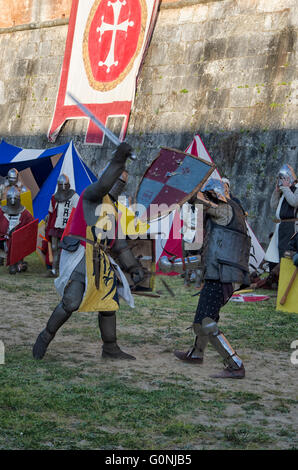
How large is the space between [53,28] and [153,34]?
130 inches

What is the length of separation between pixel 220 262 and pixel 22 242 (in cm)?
588

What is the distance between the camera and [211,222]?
472 centimetres

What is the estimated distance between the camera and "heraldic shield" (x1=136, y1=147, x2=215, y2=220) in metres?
4.79

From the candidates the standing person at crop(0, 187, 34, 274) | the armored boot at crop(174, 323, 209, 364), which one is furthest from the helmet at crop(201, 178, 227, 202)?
the standing person at crop(0, 187, 34, 274)

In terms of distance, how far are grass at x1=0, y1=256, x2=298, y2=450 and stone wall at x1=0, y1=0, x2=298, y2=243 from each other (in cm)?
566

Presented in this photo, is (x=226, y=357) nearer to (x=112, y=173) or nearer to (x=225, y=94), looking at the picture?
(x=112, y=173)

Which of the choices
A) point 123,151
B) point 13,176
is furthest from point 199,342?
point 13,176

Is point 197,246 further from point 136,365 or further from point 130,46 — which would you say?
point 130,46

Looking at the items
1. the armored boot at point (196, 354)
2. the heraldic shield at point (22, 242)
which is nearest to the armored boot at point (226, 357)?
the armored boot at point (196, 354)

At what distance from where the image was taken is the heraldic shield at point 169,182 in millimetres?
4785

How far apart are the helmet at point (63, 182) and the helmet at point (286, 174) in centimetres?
350

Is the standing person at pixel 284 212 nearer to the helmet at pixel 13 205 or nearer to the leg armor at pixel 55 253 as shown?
the leg armor at pixel 55 253

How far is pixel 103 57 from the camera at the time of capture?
14.0 metres

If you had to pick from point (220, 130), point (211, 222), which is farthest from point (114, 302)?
point (220, 130)
